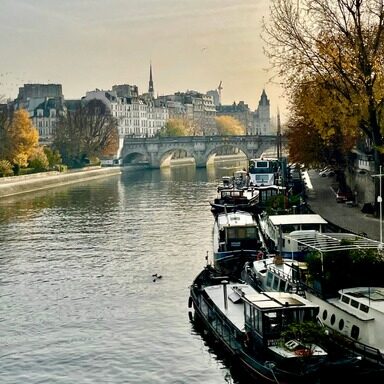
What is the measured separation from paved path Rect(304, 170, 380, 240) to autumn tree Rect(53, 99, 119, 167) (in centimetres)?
7095

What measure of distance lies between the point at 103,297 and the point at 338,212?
23674 millimetres

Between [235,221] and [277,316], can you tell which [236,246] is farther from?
[277,316]

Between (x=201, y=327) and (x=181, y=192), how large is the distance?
A: 65.0 m

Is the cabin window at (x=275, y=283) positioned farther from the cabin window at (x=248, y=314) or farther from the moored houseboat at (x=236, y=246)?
the moored houseboat at (x=236, y=246)

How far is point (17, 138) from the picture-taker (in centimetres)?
11612

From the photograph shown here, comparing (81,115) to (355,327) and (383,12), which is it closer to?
(383,12)

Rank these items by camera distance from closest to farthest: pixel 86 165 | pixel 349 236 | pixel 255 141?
1. pixel 349 236
2. pixel 86 165
3. pixel 255 141

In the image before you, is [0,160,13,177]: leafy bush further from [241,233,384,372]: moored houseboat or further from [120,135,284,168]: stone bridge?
[241,233,384,372]: moored houseboat

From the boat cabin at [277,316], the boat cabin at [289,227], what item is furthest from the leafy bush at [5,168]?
the boat cabin at [277,316]

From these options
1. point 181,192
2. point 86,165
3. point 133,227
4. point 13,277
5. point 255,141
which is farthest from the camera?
point 255,141

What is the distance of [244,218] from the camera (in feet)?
163

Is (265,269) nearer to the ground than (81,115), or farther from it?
nearer to the ground

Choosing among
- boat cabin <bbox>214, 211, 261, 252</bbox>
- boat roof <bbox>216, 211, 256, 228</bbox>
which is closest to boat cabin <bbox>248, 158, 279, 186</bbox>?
boat roof <bbox>216, 211, 256, 228</bbox>

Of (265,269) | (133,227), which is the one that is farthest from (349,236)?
(133,227)
